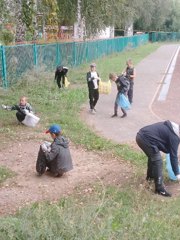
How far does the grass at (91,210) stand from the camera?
169 inches

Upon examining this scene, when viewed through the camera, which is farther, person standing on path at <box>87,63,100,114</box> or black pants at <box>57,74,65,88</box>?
black pants at <box>57,74,65,88</box>

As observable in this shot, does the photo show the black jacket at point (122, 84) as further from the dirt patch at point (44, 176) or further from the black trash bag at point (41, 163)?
the black trash bag at point (41, 163)

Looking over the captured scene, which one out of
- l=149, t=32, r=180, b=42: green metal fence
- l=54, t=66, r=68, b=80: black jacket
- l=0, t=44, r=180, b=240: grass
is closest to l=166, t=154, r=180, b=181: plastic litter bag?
l=0, t=44, r=180, b=240: grass

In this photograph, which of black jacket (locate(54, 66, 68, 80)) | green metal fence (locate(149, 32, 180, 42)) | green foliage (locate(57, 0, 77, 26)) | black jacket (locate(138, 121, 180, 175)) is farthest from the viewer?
green metal fence (locate(149, 32, 180, 42))

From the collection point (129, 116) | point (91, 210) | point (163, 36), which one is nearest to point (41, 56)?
point (129, 116)

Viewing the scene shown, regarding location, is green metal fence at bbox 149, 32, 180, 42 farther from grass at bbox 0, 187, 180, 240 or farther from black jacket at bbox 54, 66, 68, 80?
grass at bbox 0, 187, 180, 240

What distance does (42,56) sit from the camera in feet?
62.9

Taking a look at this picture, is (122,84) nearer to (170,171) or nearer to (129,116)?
(129,116)

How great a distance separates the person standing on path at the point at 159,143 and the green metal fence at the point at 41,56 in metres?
9.75

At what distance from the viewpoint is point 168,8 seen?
69000mm

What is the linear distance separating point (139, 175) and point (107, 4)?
12550mm

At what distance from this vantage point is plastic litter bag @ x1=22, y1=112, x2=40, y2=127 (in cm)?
1045

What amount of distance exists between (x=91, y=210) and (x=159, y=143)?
6.76ft

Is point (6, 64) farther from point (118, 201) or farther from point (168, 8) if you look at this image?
point (168, 8)
